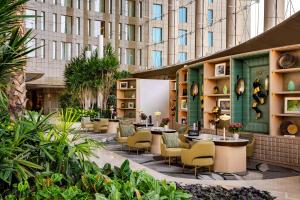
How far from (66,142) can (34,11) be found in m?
28.3

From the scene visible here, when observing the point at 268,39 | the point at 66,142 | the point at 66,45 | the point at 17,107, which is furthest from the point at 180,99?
the point at 66,45

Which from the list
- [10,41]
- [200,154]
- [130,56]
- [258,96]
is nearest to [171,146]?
[200,154]

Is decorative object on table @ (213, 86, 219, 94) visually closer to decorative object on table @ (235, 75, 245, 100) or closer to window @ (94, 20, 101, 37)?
decorative object on table @ (235, 75, 245, 100)

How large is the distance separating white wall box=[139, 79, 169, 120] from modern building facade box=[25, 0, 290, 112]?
896cm

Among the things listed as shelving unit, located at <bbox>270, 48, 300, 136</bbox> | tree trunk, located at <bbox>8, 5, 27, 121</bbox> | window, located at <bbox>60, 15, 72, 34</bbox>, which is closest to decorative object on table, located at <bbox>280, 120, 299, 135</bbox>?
shelving unit, located at <bbox>270, 48, 300, 136</bbox>

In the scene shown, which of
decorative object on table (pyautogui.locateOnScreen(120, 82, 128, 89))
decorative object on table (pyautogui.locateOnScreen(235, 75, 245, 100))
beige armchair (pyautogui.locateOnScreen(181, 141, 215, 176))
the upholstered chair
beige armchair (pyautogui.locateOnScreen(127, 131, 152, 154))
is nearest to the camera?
beige armchair (pyautogui.locateOnScreen(181, 141, 215, 176))

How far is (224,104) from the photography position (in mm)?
10742

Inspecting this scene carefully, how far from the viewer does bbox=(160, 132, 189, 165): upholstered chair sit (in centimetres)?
891

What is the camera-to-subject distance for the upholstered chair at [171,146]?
29.2ft

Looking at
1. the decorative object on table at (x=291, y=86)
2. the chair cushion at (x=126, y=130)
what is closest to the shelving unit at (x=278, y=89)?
the decorative object on table at (x=291, y=86)

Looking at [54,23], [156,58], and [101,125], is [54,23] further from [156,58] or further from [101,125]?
[101,125]

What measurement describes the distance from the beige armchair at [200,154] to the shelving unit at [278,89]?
205 cm

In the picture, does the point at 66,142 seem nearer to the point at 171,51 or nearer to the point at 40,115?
the point at 40,115

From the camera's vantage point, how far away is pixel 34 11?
99.5ft
